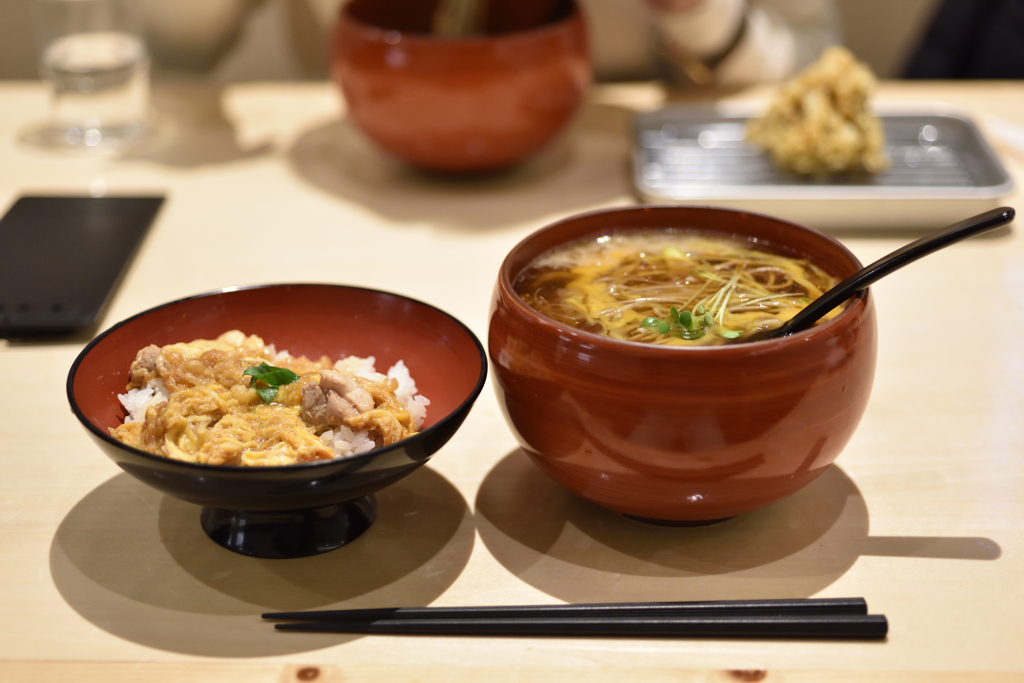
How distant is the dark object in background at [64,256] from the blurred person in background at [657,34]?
75 centimetres

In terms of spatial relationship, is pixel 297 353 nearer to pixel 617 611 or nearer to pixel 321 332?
pixel 321 332

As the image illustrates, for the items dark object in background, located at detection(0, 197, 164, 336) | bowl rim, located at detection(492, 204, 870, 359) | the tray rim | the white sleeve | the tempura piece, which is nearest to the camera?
bowl rim, located at detection(492, 204, 870, 359)

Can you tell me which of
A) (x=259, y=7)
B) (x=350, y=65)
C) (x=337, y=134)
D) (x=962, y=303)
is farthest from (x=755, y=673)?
(x=259, y=7)

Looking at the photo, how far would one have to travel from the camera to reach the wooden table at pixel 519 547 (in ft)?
2.45

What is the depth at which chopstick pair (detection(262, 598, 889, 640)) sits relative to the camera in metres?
0.76

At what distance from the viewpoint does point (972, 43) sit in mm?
2729

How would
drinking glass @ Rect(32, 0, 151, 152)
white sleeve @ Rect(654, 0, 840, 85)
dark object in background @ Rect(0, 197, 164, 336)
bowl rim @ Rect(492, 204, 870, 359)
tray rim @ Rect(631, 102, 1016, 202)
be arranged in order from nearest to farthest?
bowl rim @ Rect(492, 204, 870, 359)
dark object in background @ Rect(0, 197, 164, 336)
tray rim @ Rect(631, 102, 1016, 202)
drinking glass @ Rect(32, 0, 151, 152)
white sleeve @ Rect(654, 0, 840, 85)

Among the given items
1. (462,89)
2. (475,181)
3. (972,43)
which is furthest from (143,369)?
(972,43)

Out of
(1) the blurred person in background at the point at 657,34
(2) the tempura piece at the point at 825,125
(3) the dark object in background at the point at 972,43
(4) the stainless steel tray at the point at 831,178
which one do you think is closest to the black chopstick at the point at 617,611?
(4) the stainless steel tray at the point at 831,178

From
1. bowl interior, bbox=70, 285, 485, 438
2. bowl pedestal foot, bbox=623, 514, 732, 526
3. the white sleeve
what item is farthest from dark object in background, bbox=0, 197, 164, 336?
the white sleeve

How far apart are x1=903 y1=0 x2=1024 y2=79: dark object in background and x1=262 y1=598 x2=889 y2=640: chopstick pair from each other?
2335 millimetres

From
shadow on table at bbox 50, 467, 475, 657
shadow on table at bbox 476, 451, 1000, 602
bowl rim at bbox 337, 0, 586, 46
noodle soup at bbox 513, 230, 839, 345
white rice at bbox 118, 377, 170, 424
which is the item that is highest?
noodle soup at bbox 513, 230, 839, 345

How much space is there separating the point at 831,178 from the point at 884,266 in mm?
910

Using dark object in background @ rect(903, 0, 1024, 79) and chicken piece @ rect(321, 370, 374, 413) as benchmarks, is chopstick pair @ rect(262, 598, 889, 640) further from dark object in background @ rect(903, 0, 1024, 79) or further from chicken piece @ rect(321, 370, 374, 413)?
dark object in background @ rect(903, 0, 1024, 79)
